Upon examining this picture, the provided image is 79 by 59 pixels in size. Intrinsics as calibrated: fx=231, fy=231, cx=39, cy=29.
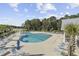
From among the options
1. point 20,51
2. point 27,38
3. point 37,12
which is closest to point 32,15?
point 37,12

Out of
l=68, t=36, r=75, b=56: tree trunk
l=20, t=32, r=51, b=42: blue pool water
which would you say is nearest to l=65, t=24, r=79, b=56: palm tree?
l=68, t=36, r=75, b=56: tree trunk

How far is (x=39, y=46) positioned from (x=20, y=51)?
1.05ft

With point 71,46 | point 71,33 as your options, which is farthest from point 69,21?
point 71,46

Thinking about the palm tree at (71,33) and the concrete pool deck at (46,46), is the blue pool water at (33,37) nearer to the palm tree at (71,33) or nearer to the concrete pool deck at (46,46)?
the concrete pool deck at (46,46)

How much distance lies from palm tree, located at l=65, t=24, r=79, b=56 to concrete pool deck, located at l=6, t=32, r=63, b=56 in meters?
0.15

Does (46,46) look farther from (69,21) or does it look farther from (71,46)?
(69,21)

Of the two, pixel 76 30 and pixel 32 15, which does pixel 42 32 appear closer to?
pixel 32 15

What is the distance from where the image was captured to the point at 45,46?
3.78 metres

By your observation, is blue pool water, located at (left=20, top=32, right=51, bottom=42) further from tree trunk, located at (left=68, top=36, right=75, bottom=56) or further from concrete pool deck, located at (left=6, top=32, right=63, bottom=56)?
tree trunk, located at (left=68, top=36, right=75, bottom=56)

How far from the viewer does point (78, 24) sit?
368 cm

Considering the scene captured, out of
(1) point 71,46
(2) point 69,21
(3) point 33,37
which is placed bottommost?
(1) point 71,46

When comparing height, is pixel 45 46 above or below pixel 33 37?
below

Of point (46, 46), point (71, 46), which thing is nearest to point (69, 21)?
point (71, 46)

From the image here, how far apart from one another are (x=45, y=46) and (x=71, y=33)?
0.47 meters
